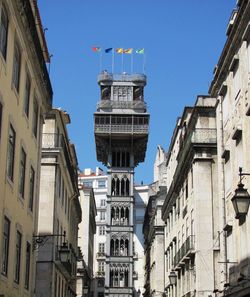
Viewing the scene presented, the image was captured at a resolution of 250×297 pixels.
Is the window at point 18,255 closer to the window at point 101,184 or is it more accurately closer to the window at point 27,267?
the window at point 27,267

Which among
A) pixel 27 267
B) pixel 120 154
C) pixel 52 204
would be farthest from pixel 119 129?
pixel 27 267

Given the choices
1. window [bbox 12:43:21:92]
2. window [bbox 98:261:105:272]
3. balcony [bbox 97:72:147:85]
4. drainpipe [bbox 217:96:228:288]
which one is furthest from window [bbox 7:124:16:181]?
window [bbox 98:261:105:272]

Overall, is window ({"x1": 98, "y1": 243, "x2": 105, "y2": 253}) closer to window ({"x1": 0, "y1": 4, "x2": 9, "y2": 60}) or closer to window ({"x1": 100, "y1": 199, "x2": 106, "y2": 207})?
window ({"x1": 100, "y1": 199, "x2": 106, "y2": 207})

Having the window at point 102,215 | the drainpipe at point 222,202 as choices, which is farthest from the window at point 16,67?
the window at point 102,215

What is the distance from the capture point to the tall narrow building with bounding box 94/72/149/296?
Answer: 110m

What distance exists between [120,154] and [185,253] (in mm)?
76722

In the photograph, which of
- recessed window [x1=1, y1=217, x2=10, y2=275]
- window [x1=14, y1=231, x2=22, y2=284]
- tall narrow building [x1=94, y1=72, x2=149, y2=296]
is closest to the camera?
recessed window [x1=1, y1=217, x2=10, y2=275]

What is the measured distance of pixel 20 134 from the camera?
22.9m

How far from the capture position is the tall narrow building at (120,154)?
110m

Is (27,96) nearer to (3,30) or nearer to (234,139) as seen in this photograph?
(3,30)

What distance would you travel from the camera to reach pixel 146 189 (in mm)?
145000

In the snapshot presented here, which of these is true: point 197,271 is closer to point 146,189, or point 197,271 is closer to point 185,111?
point 185,111

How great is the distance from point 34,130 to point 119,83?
98105mm

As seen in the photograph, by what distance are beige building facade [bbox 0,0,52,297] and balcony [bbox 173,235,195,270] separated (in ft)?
48.7
